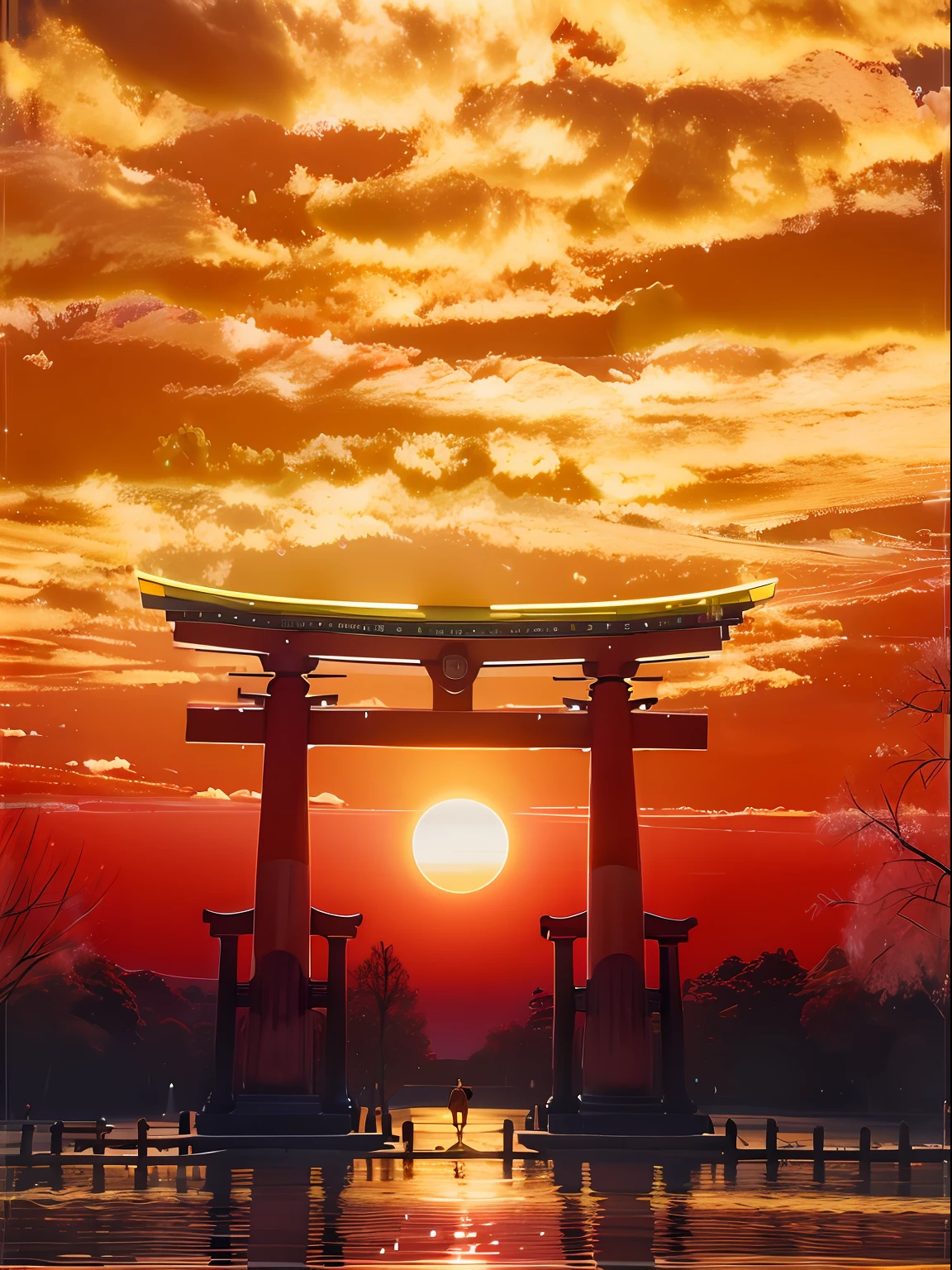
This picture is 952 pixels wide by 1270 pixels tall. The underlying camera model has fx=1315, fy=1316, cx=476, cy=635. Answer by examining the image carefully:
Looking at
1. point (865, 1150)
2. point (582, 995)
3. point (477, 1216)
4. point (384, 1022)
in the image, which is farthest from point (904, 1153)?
point (384, 1022)

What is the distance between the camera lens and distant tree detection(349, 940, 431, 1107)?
34.9 ft

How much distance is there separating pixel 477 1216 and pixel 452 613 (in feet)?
15.6

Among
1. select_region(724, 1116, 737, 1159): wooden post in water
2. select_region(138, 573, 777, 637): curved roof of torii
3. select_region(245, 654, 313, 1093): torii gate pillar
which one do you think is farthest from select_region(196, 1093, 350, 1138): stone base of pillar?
select_region(138, 573, 777, 637): curved roof of torii

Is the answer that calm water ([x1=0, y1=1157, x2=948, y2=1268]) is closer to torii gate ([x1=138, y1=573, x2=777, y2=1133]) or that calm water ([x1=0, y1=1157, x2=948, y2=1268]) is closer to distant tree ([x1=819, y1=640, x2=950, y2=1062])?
torii gate ([x1=138, y1=573, x2=777, y2=1133])

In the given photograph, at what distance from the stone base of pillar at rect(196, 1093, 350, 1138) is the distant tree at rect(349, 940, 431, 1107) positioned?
2.38 feet

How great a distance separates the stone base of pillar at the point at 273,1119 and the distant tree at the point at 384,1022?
0.72 m

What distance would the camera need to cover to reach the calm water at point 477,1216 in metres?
7.10

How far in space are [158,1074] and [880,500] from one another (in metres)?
7.54

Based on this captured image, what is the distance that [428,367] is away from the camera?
1127 cm

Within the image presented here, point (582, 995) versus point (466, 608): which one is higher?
point (466, 608)

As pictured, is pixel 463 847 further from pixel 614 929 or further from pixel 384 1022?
pixel 384 1022

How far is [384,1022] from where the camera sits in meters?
10.9

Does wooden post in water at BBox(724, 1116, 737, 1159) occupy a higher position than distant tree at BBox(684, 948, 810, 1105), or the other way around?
distant tree at BBox(684, 948, 810, 1105)

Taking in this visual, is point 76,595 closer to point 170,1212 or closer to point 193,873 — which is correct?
point 193,873
